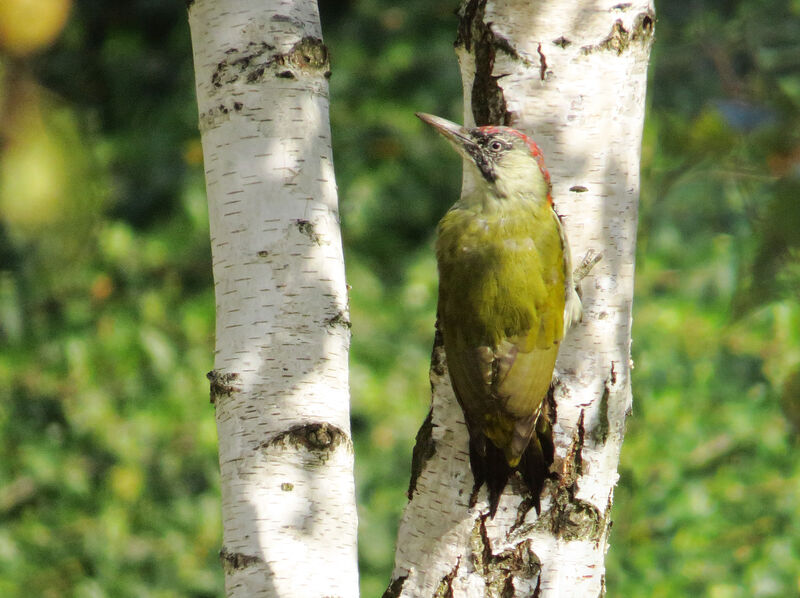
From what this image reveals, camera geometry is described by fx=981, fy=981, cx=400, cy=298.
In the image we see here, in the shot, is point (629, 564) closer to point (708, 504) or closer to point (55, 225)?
point (708, 504)

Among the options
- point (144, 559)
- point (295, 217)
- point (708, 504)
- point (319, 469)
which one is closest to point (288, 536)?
point (319, 469)

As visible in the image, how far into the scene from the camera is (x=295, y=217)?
→ 1.67 metres

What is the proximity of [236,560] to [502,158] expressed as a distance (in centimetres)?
115

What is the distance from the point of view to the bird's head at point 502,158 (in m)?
2.00

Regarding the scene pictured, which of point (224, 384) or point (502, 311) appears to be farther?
point (502, 311)

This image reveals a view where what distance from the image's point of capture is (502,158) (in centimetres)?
229

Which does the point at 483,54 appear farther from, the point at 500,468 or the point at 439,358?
the point at 500,468

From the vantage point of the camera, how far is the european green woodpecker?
1.92 m

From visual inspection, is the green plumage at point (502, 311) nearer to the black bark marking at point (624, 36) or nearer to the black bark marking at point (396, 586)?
the black bark marking at point (396, 586)

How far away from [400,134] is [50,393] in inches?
81.4

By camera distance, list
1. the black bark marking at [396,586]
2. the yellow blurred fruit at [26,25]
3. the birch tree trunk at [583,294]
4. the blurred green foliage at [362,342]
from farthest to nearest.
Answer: the blurred green foliage at [362,342] → the black bark marking at [396,586] → the birch tree trunk at [583,294] → the yellow blurred fruit at [26,25]

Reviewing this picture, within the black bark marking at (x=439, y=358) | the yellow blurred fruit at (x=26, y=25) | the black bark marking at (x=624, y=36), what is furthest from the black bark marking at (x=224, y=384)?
the black bark marking at (x=624, y=36)

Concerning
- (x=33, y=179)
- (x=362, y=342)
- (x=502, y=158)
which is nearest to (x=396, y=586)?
(x=502, y=158)

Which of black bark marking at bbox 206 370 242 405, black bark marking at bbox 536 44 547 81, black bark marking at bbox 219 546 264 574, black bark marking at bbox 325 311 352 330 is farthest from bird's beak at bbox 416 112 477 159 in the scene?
black bark marking at bbox 219 546 264 574
